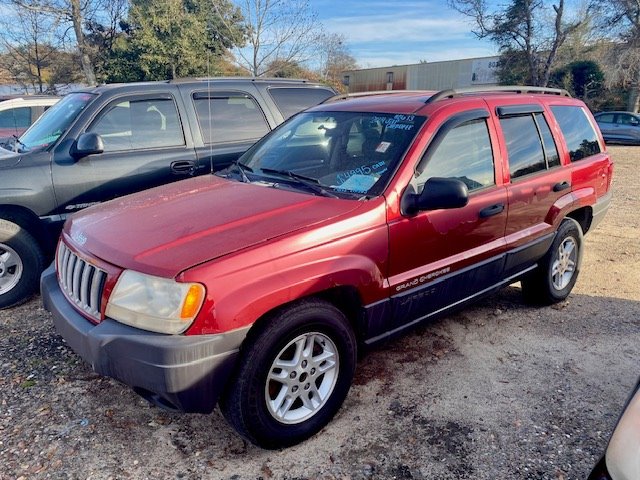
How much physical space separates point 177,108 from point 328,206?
3.01m

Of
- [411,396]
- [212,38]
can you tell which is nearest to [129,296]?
[411,396]

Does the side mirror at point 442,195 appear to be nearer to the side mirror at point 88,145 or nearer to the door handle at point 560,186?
the door handle at point 560,186

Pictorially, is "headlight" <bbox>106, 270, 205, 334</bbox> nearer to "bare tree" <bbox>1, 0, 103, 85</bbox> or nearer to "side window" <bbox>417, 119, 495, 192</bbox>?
Answer: "side window" <bbox>417, 119, 495, 192</bbox>

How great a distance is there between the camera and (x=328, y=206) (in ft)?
9.50

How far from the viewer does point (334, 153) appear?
3.47 m

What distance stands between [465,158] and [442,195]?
76 cm

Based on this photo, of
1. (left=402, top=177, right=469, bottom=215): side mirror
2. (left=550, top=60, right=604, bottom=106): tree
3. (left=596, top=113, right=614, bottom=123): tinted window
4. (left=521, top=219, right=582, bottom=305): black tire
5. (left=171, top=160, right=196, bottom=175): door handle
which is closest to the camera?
(left=402, top=177, right=469, bottom=215): side mirror

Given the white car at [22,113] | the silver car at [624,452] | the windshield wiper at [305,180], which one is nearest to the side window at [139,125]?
the windshield wiper at [305,180]

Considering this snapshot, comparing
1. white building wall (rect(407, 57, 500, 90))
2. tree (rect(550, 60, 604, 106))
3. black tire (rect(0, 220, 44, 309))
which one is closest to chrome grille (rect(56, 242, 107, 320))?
black tire (rect(0, 220, 44, 309))

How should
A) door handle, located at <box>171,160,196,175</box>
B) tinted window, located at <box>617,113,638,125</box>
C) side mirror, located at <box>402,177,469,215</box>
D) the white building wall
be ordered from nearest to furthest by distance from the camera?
side mirror, located at <box>402,177,469,215</box> → door handle, located at <box>171,160,196,175</box> → tinted window, located at <box>617,113,638,125</box> → the white building wall

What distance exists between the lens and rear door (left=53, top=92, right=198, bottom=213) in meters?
4.64

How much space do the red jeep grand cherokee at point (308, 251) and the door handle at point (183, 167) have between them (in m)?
1.35

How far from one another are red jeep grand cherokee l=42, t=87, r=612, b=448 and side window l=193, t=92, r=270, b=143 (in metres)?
1.55

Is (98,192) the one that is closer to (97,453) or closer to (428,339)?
(97,453)
